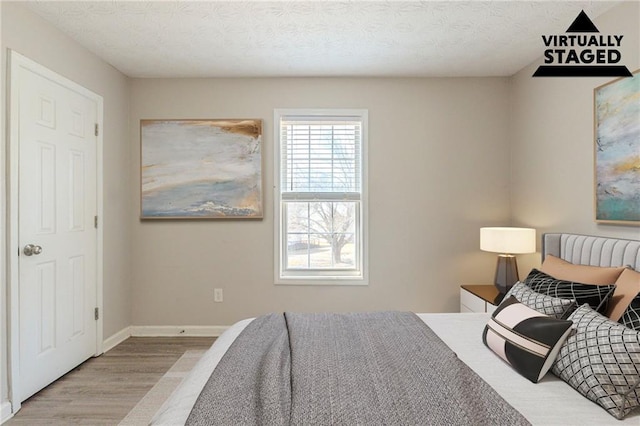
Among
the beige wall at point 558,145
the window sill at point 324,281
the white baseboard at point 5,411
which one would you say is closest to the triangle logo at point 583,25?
the beige wall at point 558,145

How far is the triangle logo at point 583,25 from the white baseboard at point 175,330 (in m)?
3.81

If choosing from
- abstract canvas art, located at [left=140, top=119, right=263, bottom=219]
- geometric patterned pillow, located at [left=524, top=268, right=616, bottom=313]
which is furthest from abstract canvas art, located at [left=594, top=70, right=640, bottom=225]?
abstract canvas art, located at [left=140, top=119, right=263, bottom=219]

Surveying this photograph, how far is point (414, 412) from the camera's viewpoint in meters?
1.18

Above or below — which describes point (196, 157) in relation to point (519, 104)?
below

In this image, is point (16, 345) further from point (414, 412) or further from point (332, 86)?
point (332, 86)

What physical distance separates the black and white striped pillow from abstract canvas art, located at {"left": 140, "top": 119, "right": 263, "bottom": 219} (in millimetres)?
2478

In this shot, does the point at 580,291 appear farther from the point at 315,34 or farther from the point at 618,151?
the point at 315,34

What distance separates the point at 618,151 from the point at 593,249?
63 centimetres

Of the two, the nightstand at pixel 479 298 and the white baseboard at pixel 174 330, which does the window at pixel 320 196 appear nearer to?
the white baseboard at pixel 174 330

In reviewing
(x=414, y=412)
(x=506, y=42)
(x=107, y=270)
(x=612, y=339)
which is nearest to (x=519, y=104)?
(x=506, y=42)

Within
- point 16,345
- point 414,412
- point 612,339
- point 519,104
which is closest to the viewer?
point 414,412

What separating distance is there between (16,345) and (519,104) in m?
4.37

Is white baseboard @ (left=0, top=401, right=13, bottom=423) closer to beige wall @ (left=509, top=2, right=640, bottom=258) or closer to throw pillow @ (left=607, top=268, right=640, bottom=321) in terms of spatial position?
throw pillow @ (left=607, top=268, right=640, bottom=321)

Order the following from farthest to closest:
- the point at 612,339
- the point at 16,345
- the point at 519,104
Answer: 1. the point at 519,104
2. the point at 16,345
3. the point at 612,339
